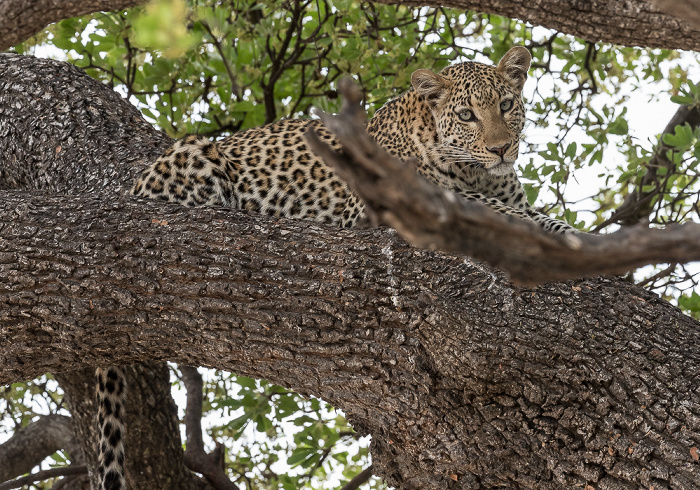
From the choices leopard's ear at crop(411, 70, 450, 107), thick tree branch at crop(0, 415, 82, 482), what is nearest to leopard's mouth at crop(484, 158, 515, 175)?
leopard's ear at crop(411, 70, 450, 107)

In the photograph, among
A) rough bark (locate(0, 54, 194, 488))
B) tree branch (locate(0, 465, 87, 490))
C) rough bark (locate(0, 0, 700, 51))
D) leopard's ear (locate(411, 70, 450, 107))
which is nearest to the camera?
rough bark (locate(0, 0, 700, 51))

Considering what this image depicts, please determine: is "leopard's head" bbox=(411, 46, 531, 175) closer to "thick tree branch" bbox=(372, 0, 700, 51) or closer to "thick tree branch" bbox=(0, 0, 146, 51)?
"thick tree branch" bbox=(372, 0, 700, 51)

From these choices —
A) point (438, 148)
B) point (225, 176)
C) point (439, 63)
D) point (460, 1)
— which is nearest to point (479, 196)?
point (438, 148)

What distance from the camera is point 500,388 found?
3.30 metres

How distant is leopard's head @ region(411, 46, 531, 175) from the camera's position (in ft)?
17.7

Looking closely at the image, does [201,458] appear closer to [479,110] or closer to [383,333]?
[479,110]

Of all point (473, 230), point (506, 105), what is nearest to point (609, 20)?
point (506, 105)

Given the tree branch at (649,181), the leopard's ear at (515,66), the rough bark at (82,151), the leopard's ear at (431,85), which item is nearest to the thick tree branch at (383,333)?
the rough bark at (82,151)

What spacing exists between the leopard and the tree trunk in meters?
1.29

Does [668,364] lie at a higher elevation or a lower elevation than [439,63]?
lower

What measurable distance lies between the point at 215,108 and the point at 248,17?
1.03m

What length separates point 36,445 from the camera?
6785 mm

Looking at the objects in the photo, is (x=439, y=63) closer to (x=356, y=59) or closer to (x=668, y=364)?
(x=356, y=59)

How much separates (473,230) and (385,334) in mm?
1801
